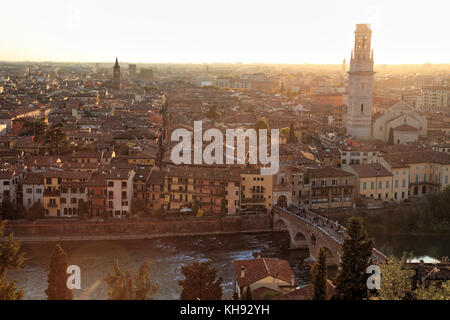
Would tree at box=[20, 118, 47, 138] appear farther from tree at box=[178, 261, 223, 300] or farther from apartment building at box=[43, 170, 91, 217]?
tree at box=[178, 261, 223, 300]

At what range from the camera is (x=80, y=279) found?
10.2 meters

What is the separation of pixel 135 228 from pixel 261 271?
554 cm

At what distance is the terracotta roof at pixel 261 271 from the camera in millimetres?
8530

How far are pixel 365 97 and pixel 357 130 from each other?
1182 mm

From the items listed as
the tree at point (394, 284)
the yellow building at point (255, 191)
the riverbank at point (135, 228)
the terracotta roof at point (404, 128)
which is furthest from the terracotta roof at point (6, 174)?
the terracotta roof at point (404, 128)

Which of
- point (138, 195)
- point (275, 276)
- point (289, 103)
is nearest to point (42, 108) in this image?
point (289, 103)

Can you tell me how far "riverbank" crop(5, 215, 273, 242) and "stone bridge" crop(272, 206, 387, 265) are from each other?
1.52ft

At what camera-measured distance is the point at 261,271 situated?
8.72 m

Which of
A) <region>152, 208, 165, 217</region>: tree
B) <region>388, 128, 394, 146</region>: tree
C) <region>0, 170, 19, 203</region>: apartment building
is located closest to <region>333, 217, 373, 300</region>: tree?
<region>152, 208, 165, 217</region>: tree

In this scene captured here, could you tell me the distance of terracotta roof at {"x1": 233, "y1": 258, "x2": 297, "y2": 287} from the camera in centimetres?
853

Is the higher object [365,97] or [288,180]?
[365,97]

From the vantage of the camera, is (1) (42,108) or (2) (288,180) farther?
(1) (42,108)

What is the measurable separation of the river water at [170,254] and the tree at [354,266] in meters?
2.64

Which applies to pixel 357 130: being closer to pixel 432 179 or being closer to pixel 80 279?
pixel 432 179
